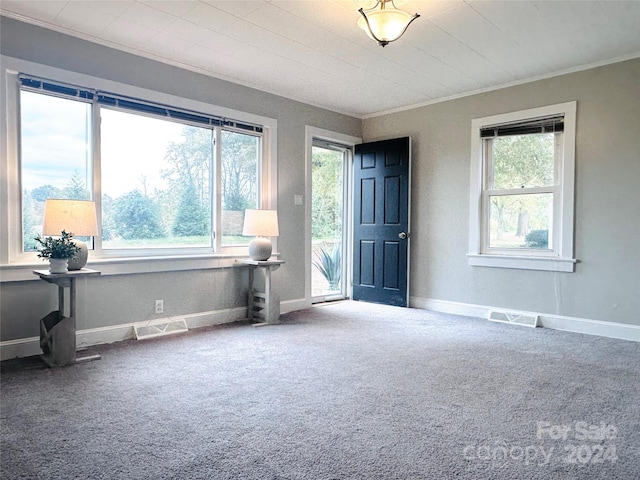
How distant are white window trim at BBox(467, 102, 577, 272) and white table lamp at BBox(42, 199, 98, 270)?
3.73m

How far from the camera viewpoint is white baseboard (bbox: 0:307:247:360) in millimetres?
3023

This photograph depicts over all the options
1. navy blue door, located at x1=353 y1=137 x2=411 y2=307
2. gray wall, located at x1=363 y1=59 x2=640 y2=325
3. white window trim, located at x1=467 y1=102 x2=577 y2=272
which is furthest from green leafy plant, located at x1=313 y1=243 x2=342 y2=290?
white window trim, located at x1=467 y1=102 x2=577 y2=272

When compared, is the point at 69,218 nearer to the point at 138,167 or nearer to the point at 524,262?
the point at 138,167

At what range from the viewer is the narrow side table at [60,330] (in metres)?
2.86

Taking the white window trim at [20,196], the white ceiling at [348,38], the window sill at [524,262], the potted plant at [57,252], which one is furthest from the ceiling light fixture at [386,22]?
the window sill at [524,262]

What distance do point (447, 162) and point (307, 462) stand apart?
394cm

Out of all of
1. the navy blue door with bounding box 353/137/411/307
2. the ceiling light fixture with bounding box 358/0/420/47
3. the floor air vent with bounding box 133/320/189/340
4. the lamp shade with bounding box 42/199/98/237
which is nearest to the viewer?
the ceiling light fixture with bounding box 358/0/420/47

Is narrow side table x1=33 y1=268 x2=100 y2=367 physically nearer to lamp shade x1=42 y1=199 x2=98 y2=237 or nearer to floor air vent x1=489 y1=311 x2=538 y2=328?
lamp shade x1=42 y1=199 x2=98 y2=237

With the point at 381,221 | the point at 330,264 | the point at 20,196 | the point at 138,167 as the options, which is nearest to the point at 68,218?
the point at 20,196

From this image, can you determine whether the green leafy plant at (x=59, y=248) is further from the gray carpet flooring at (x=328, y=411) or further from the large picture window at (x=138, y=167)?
the gray carpet flooring at (x=328, y=411)

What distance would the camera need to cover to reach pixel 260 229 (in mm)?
4129

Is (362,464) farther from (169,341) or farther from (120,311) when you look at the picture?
(120,311)

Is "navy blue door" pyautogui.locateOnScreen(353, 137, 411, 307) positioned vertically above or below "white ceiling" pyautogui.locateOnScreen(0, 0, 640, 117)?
below

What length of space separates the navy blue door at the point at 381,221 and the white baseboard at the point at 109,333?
1.77 metres
